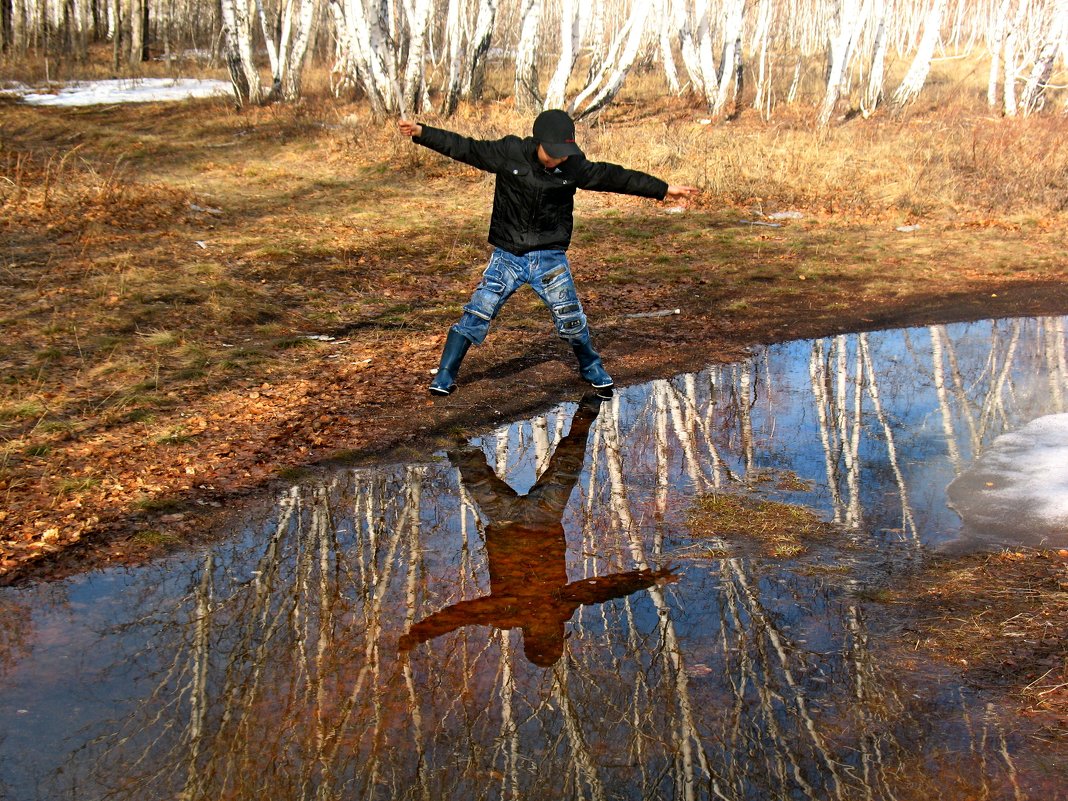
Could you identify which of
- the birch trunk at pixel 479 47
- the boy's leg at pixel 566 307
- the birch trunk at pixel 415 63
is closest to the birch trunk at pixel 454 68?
the birch trunk at pixel 479 47

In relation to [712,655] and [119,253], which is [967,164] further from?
[712,655]

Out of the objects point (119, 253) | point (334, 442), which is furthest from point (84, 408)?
point (119, 253)

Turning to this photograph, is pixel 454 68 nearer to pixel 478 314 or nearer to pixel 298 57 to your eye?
pixel 298 57

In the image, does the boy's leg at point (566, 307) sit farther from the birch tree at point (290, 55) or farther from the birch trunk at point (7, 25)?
the birch trunk at point (7, 25)

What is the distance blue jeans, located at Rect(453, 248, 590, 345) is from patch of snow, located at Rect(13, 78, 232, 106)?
65.4ft

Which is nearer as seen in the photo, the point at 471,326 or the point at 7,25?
the point at 471,326

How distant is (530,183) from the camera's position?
19.7 feet

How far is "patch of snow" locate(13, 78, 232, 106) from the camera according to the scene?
23438 mm

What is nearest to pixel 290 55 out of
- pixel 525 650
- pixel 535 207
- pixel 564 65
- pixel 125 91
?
pixel 125 91

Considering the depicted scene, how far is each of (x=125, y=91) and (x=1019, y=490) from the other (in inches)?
987

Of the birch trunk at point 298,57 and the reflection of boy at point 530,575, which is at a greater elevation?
the birch trunk at point 298,57

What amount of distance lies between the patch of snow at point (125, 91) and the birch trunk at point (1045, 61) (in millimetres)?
18618

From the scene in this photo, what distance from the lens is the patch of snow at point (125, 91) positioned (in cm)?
2344

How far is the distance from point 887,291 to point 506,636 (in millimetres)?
7567
